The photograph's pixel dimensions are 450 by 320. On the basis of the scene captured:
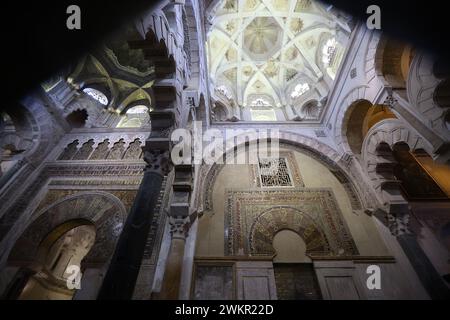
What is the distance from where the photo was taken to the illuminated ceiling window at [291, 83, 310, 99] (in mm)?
10086

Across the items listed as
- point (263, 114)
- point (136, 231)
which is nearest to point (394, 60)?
point (263, 114)

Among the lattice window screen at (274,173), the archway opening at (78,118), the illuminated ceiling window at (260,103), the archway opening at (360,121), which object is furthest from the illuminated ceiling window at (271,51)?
the archway opening at (78,118)

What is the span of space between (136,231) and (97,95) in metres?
8.91

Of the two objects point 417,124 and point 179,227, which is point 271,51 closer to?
point 417,124

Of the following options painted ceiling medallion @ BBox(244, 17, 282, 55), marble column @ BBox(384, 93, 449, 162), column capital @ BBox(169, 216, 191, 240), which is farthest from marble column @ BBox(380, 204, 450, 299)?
painted ceiling medallion @ BBox(244, 17, 282, 55)

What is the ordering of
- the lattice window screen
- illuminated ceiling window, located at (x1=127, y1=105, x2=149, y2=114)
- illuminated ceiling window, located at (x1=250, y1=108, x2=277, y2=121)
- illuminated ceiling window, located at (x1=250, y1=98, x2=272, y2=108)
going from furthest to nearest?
illuminated ceiling window, located at (x1=250, y1=98, x2=272, y2=108), illuminated ceiling window, located at (x1=250, y1=108, x2=277, y2=121), illuminated ceiling window, located at (x1=127, y1=105, x2=149, y2=114), the lattice window screen

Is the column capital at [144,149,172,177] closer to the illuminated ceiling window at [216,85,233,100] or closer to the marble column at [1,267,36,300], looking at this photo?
the marble column at [1,267,36,300]

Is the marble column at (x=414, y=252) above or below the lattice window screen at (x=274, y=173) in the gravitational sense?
below

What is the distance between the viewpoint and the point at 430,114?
4262 mm

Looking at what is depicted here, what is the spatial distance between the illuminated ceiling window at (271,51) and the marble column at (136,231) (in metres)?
5.79

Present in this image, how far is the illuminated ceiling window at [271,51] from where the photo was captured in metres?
9.30

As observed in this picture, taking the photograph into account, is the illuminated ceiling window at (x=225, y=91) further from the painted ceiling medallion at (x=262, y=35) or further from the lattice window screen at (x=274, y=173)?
the lattice window screen at (x=274, y=173)

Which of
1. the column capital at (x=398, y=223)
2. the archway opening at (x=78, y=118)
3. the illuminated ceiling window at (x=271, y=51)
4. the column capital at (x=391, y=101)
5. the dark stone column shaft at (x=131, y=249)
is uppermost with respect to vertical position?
the illuminated ceiling window at (x=271, y=51)

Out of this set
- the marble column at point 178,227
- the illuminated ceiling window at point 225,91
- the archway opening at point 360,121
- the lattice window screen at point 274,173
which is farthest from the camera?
the illuminated ceiling window at point 225,91
